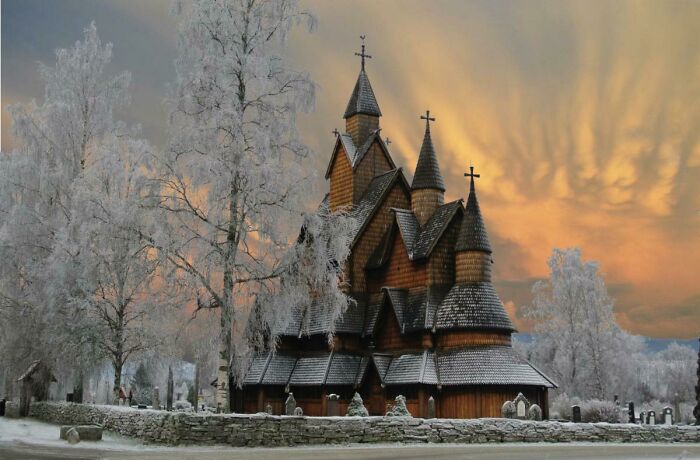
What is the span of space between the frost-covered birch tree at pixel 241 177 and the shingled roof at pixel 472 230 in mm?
12053

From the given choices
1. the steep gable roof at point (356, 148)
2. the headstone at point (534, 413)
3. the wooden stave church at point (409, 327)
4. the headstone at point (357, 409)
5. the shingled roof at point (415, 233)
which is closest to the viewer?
the headstone at point (357, 409)

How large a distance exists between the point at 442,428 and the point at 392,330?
13.4m

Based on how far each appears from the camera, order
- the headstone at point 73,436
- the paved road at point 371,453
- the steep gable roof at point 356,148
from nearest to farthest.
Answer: the paved road at point 371,453, the headstone at point 73,436, the steep gable roof at point 356,148

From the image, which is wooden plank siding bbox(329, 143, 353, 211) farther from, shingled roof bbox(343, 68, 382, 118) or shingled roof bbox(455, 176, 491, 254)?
shingled roof bbox(455, 176, 491, 254)

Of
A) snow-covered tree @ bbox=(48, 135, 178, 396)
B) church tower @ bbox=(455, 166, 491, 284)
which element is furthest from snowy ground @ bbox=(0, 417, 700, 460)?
church tower @ bbox=(455, 166, 491, 284)

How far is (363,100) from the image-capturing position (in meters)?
42.0

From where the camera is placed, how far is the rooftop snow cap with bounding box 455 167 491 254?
32844mm

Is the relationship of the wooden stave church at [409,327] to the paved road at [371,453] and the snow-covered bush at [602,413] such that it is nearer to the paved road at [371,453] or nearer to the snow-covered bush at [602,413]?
the snow-covered bush at [602,413]

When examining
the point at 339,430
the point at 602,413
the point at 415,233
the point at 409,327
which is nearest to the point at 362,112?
the point at 415,233

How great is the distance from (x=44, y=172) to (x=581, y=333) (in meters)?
33.3

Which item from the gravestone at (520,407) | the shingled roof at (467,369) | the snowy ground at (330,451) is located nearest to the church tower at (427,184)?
the shingled roof at (467,369)

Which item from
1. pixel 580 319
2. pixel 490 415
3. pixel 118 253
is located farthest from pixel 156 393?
pixel 580 319

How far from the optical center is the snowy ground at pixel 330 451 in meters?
16.1

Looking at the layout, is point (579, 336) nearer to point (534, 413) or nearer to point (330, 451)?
point (534, 413)
